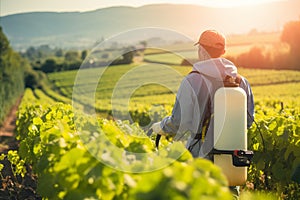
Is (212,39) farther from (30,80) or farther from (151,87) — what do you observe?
(30,80)

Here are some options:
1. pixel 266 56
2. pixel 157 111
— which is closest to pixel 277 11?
pixel 266 56

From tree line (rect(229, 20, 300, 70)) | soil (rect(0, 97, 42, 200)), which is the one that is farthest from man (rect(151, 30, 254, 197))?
tree line (rect(229, 20, 300, 70))

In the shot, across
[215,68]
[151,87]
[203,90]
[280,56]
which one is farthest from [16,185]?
[280,56]

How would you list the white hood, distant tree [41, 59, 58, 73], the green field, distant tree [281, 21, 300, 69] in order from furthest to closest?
distant tree [41, 59, 58, 73] → distant tree [281, 21, 300, 69] → the green field → the white hood

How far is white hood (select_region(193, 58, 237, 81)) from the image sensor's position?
14.7 feet

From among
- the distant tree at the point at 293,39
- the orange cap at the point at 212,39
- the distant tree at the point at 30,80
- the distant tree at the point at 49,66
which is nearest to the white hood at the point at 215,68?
the orange cap at the point at 212,39

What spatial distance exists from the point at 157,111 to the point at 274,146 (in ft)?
30.4

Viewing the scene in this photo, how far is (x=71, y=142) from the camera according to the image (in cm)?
399

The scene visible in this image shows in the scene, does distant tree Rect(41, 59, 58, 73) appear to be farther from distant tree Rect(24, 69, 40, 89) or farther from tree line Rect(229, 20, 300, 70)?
tree line Rect(229, 20, 300, 70)

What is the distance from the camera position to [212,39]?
14.8 feet

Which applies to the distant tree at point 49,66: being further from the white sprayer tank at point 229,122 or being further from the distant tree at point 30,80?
the white sprayer tank at point 229,122

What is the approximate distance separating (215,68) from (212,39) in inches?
9.6

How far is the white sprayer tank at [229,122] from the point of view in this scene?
4.33 m

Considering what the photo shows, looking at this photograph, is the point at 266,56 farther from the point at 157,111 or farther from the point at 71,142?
the point at 71,142
